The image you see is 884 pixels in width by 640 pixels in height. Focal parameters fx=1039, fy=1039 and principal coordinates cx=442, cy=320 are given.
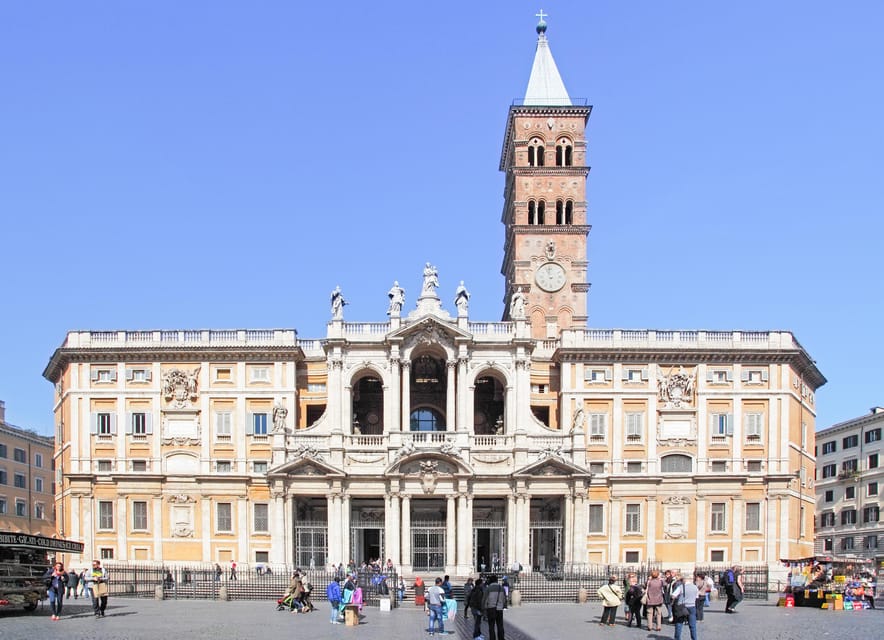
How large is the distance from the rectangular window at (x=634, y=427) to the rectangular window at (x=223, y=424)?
79.5 ft

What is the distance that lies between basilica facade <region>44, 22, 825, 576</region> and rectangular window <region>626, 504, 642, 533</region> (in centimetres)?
8

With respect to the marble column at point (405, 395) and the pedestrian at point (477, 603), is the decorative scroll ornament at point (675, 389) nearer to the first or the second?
the marble column at point (405, 395)

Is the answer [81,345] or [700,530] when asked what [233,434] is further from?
[700,530]

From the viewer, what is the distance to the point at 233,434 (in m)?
63.5

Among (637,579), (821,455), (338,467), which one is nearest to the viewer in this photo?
(637,579)

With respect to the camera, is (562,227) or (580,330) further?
(562,227)

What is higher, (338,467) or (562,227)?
(562,227)

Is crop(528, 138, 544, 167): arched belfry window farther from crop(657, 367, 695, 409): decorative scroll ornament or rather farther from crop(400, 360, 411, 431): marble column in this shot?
crop(400, 360, 411, 431): marble column

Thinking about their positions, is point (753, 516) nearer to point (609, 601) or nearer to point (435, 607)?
point (609, 601)

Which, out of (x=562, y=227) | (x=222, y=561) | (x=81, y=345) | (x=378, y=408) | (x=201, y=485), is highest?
(x=562, y=227)

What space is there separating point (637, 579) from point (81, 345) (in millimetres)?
36929

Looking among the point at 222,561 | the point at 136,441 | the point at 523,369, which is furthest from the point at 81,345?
the point at 523,369

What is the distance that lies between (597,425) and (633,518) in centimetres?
591

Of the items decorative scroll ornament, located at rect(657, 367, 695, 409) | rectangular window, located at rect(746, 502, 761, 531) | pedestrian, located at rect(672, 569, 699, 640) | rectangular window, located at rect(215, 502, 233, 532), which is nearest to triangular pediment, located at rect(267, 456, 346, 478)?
rectangular window, located at rect(215, 502, 233, 532)
